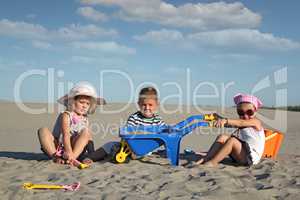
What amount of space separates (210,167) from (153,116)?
115 centimetres

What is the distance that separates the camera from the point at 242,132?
16.3ft

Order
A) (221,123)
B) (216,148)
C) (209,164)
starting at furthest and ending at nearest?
(216,148) < (209,164) < (221,123)

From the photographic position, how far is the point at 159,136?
4789mm

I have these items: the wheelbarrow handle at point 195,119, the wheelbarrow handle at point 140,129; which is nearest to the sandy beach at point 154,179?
the wheelbarrow handle at point 140,129

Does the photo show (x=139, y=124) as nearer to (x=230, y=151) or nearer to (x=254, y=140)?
(x=230, y=151)

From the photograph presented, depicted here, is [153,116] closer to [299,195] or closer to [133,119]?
[133,119]

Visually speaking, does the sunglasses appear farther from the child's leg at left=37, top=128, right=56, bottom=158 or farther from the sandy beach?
the child's leg at left=37, top=128, right=56, bottom=158

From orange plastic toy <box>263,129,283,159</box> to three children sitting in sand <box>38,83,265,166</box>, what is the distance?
0.42 meters

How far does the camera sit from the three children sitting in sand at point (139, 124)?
16.0ft

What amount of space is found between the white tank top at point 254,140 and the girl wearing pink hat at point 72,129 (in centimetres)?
201

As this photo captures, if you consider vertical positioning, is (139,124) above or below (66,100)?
below

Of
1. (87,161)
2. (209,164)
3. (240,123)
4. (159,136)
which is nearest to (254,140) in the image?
(240,123)

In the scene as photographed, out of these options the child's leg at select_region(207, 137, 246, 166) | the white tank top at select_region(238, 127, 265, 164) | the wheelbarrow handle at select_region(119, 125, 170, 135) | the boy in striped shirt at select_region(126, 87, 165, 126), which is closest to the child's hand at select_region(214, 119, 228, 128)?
the child's leg at select_region(207, 137, 246, 166)

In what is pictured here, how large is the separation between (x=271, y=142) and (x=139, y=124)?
1.85 m
